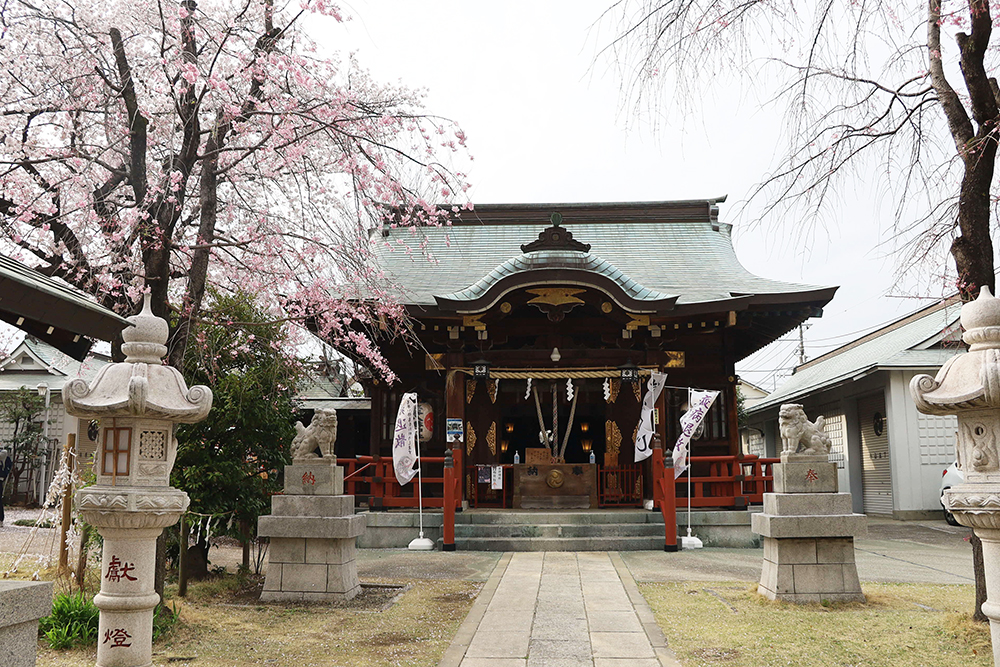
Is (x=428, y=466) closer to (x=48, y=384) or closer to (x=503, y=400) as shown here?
(x=503, y=400)

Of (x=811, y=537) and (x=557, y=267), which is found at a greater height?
(x=557, y=267)

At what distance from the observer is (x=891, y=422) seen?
669 inches

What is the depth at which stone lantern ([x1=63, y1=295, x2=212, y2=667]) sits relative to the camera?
15.0 feet

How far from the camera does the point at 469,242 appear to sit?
1900 centimetres

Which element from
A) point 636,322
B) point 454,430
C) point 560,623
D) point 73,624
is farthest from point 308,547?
point 636,322

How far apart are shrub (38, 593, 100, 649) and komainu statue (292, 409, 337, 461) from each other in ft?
8.17

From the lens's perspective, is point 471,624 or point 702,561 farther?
point 702,561

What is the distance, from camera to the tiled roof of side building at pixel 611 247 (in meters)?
15.9

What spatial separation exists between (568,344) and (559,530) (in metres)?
4.04

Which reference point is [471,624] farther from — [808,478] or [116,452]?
[808,478]

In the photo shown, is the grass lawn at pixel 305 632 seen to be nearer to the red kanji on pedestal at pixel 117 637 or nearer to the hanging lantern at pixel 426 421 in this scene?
the red kanji on pedestal at pixel 117 637

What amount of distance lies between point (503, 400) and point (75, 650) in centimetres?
1185

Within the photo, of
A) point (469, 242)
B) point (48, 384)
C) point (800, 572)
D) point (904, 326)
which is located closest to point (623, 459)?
point (469, 242)

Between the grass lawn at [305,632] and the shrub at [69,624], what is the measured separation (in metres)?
0.09
